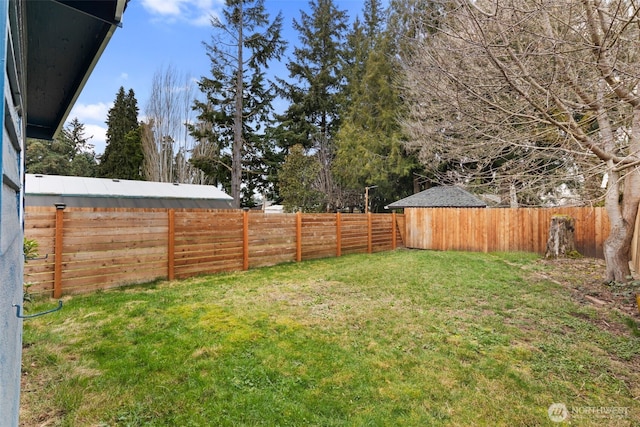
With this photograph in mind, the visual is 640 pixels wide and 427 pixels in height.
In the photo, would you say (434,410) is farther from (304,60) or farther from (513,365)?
(304,60)

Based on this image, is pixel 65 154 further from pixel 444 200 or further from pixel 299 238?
pixel 444 200

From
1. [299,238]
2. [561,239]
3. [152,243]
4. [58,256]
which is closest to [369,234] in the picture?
[299,238]

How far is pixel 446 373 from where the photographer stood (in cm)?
259

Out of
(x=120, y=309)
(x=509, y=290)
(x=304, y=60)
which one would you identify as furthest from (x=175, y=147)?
(x=509, y=290)

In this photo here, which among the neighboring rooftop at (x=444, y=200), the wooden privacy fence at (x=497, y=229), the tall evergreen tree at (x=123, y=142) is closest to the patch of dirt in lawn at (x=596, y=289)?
the wooden privacy fence at (x=497, y=229)

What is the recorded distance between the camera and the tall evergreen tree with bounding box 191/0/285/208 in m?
14.0

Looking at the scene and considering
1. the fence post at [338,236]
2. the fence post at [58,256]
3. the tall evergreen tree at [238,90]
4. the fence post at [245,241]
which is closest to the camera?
the fence post at [58,256]

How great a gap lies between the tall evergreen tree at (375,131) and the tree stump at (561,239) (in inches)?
351

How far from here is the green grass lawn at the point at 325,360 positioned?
2.10 m

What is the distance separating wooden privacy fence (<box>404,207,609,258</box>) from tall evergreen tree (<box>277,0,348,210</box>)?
10.0 metres

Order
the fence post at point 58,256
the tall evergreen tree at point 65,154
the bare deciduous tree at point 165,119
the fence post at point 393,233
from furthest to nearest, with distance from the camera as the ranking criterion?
the tall evergreen tree at point 65,154 < the bare deciduous tree at point 165,119 < the fence post at point 393,233 < the fence post at point 58,256

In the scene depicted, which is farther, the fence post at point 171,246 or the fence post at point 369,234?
the fence post at point 369,234

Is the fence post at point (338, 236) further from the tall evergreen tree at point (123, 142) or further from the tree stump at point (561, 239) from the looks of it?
the tall evergreen tree at point (123, 142)

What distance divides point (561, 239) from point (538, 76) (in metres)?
6.68
